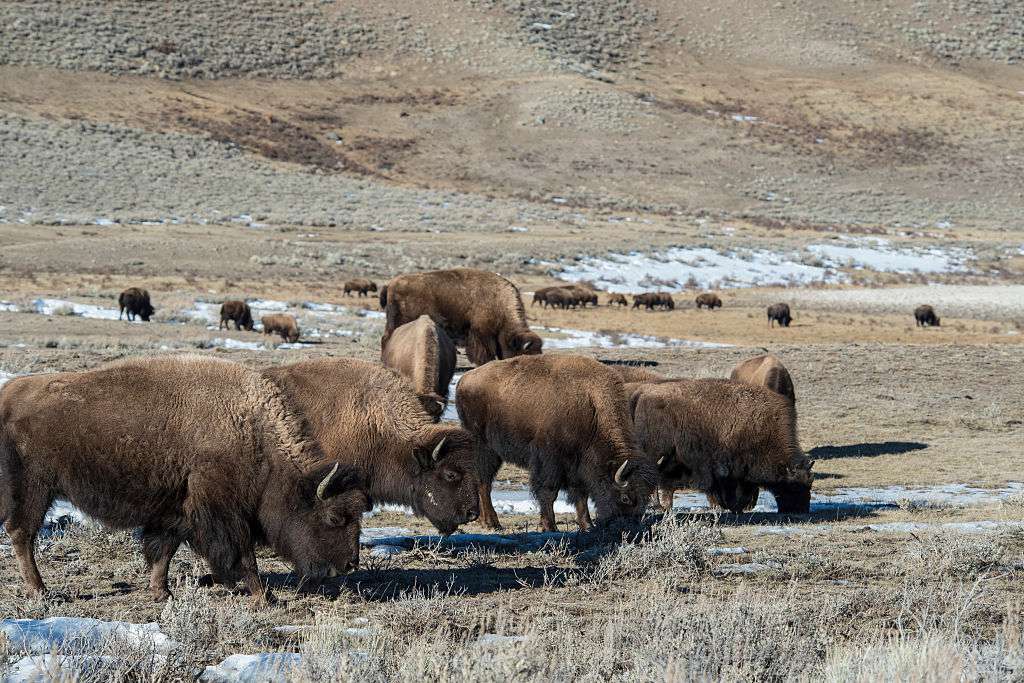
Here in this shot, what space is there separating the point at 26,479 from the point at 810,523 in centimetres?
612

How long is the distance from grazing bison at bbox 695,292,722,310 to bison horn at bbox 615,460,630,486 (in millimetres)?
28990

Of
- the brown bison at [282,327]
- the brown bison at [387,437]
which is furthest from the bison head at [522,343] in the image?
the brown bison at [282,327]

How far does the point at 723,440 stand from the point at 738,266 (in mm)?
39330

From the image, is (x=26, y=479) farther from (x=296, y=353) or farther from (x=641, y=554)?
(x=296, y=353)

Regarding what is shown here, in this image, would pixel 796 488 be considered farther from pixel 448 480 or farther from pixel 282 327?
pixel 282 327

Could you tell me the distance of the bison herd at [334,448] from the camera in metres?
6.63

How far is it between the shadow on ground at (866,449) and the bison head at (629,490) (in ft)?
19.3

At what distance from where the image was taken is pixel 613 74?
98.1 meters

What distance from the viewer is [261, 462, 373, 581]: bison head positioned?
6.65 metres

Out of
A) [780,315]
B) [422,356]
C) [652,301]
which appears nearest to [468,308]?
[422,356]

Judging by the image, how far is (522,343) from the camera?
16.2 metres

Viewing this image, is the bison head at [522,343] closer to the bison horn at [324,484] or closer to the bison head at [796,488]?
the bison head at [796,488]

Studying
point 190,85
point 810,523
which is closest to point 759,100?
point 190,85

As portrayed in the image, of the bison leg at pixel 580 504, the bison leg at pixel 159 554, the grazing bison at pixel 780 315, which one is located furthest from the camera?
the grazing bison at pixel 780 315
